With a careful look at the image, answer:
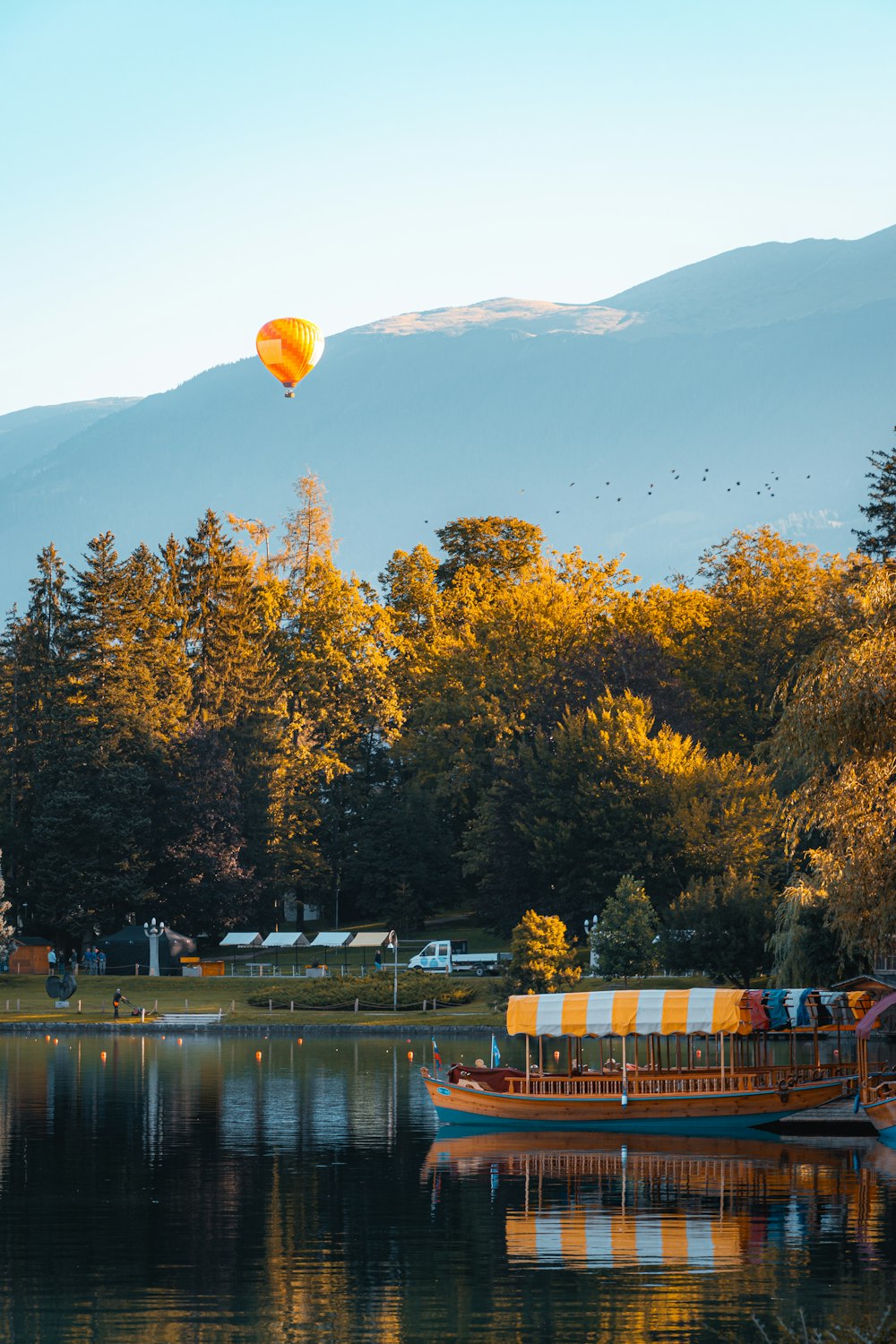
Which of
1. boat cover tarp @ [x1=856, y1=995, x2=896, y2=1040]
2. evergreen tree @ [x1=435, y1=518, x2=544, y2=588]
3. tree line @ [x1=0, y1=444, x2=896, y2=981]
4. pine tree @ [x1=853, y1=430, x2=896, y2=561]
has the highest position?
evergreen tree @ [x1=435, y1=518, x2=544, y2=588]

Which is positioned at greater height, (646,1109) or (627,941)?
(627,941)

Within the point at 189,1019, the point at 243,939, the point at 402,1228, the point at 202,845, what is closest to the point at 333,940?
the point at 243,939

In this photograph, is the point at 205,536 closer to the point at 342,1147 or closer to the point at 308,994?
the point at 308,994

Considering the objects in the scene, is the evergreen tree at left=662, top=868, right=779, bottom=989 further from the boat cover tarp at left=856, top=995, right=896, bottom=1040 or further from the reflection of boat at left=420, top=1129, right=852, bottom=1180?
the boat cover tarp at left=856, top=995, right=896, bottom=1040

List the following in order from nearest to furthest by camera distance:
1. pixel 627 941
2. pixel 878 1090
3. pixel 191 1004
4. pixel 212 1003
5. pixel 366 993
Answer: pixel 878 1090, pixel 627 941, pixel 366 993, pixel 191 1004, pixel 212 1003

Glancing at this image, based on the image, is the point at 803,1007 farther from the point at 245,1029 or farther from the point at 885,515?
the point at 885,515

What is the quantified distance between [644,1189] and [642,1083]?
1092 centimetres

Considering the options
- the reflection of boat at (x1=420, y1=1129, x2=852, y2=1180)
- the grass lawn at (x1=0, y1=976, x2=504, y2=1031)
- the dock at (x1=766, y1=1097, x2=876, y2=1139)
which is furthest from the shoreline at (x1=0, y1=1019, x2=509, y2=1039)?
the dock at (x1=766, y1=1097, x2=876, y2=1139)

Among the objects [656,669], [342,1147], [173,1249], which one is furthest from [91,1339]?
[656,669]

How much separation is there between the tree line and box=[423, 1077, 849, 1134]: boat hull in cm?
3170

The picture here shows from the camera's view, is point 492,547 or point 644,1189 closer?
point 644,1189

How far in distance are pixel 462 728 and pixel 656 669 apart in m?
13.8

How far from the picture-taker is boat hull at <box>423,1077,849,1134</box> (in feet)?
147

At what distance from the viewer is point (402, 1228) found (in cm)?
3152
